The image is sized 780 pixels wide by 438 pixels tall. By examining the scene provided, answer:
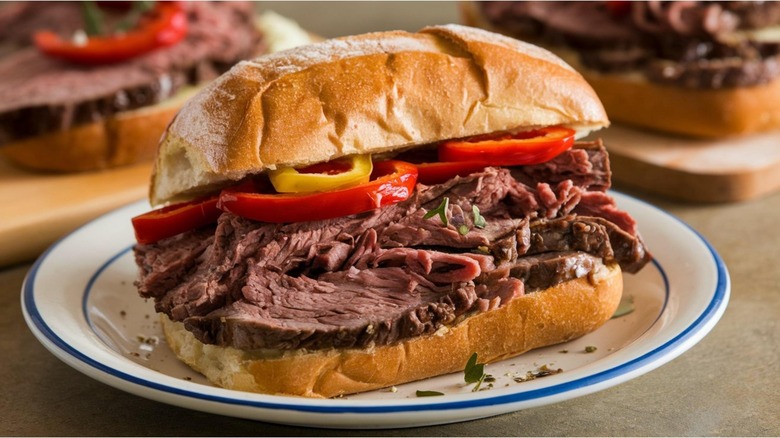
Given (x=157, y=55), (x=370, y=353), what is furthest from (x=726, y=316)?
(x=157, y=55)

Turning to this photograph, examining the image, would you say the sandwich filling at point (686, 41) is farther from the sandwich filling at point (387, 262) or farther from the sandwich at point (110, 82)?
the sandwich filling at point (387, 262)

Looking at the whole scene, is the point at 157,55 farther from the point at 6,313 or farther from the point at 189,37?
the point at 6,313

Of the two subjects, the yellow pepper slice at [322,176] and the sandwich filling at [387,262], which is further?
the yellow pepper slice at [322,176]

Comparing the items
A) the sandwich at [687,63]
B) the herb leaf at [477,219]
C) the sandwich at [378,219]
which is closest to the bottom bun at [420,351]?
the sandwich at [378,219]

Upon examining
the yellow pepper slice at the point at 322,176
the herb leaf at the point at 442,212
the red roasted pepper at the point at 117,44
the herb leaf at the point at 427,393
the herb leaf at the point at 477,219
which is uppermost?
the yellow pepper slice at the point at 322,176

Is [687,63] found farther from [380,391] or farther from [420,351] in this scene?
[380,391]

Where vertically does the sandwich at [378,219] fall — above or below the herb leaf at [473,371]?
above

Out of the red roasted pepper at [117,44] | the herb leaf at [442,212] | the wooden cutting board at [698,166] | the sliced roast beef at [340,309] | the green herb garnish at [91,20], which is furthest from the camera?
the green herb garnish at [91,20]

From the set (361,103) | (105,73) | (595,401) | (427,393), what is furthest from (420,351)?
(105,73)
